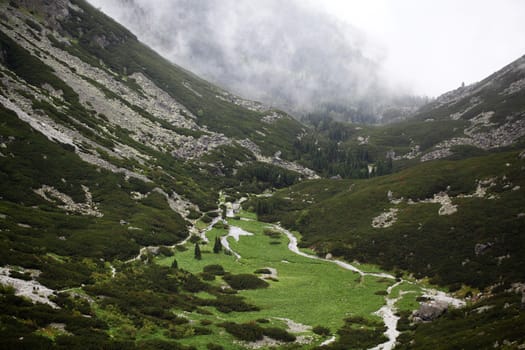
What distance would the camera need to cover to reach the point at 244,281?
199 feet

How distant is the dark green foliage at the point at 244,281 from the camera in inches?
2322

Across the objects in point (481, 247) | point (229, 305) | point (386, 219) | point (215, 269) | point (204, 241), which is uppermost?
point (386, 219)

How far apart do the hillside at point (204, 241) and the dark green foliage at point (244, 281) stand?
1.05ft

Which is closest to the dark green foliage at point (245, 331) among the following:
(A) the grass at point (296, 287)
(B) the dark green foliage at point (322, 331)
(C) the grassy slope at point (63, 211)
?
(A) the grass at point (296, 287)

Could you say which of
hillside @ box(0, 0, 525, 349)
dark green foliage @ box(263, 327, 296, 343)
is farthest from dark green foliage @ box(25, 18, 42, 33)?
dark green foliage @ box(263, 327, 296, 343)

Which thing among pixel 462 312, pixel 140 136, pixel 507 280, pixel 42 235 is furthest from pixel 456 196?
pixel 140 136

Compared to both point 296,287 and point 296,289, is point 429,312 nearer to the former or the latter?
point 296,289

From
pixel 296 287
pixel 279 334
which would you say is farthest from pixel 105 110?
pixel 279 334

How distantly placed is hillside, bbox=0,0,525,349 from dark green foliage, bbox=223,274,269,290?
12.6 inches

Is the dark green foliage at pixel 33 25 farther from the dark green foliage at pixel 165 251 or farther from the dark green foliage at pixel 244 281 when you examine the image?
the dark green foliage at pixel 244 281

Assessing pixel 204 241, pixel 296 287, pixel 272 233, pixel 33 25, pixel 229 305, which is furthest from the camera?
pixel 33 25

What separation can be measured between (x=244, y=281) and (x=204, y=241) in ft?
82.6

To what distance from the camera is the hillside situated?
35781 millimetres

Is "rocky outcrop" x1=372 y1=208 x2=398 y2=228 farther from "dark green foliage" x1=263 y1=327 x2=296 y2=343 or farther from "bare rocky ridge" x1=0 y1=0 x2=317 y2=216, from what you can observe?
"dark green foliage" x1=263 y1=327 x2=296 y2=343
